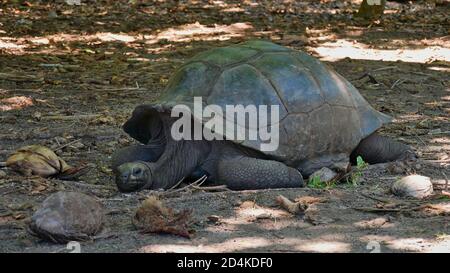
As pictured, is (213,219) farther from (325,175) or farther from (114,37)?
(114,37)

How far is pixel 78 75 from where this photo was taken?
8.97 m

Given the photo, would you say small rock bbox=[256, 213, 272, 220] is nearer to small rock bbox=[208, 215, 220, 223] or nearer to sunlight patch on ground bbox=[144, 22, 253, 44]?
small rock bbox=[208, 215, 220, 223]

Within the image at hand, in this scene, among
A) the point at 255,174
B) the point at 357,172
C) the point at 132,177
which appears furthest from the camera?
the point at 357,172

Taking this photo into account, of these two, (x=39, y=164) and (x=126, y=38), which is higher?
(x=39, y=164)

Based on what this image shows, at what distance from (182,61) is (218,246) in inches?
243

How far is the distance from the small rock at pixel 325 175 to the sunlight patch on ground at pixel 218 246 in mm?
1275

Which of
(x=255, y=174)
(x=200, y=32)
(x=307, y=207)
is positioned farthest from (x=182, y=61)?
(x=307, y=207)

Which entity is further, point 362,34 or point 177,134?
point 362,34

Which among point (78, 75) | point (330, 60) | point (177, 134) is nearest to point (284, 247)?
point (177, 134)

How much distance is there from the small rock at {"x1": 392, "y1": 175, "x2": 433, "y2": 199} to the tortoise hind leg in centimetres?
99

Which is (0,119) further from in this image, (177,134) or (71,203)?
(71,203)

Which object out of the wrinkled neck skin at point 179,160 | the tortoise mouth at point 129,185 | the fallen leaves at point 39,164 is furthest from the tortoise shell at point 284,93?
the fallen leaves at point 39,164

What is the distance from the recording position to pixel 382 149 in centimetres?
575
